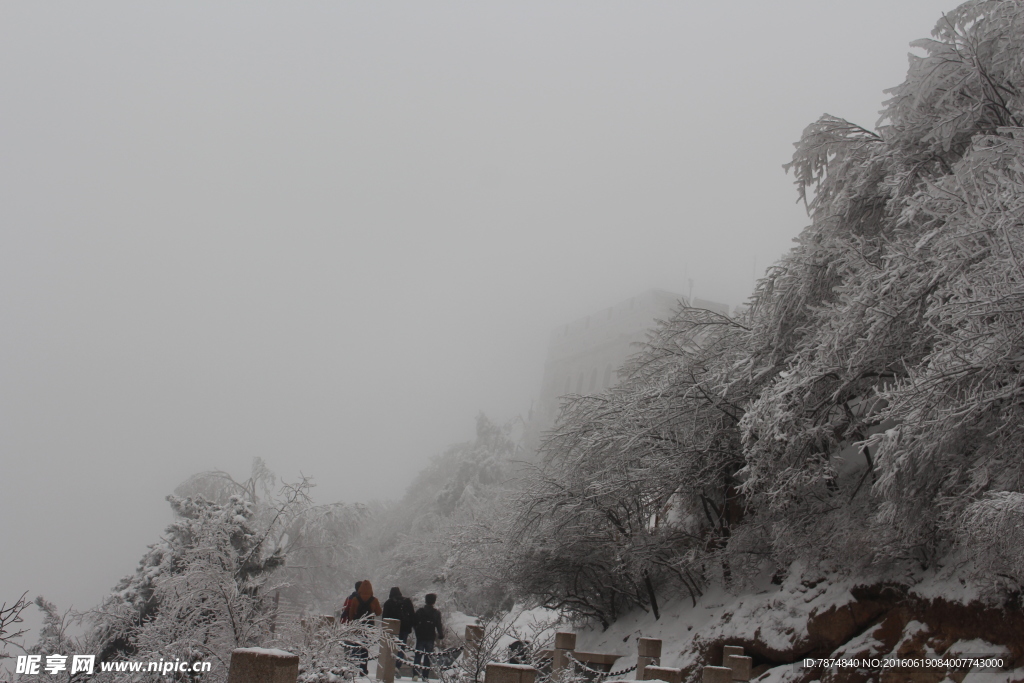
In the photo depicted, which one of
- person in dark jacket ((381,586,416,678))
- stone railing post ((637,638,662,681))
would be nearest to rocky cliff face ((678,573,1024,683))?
stone railing post ((637,638,662,681))

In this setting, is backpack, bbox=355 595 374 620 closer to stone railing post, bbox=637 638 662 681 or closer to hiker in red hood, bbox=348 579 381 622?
hiker in red hood, bbox=348 579 381 622

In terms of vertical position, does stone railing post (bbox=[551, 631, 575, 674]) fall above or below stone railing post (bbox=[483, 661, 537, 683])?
below

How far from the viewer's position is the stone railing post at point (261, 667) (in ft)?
11.3

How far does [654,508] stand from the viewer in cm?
1236

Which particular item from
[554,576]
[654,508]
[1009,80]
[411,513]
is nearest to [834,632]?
[654,508]

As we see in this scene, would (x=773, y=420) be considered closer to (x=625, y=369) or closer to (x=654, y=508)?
(x=654, y=508)

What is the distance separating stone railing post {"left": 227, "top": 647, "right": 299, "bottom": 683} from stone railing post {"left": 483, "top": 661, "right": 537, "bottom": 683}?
3.47 ft

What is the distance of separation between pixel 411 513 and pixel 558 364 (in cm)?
2535

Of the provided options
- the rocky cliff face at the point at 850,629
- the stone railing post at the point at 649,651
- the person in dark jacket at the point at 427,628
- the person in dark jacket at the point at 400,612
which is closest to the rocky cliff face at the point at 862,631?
the rocky cliff face at the point at 850,629

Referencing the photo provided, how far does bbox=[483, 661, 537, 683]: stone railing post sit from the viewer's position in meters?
3.85

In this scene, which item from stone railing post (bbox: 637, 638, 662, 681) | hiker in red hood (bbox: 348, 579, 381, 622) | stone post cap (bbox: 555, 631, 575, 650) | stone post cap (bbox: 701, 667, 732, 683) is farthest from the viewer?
hiker in red hood (bbox: 348, 579, 381, 622)

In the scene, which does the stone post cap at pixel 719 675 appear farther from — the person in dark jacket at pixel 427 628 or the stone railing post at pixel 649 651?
the person in dark jacket at pixel 427 628

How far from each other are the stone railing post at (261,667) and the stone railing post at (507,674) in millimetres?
1058

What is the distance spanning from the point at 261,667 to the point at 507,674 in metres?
1.31
